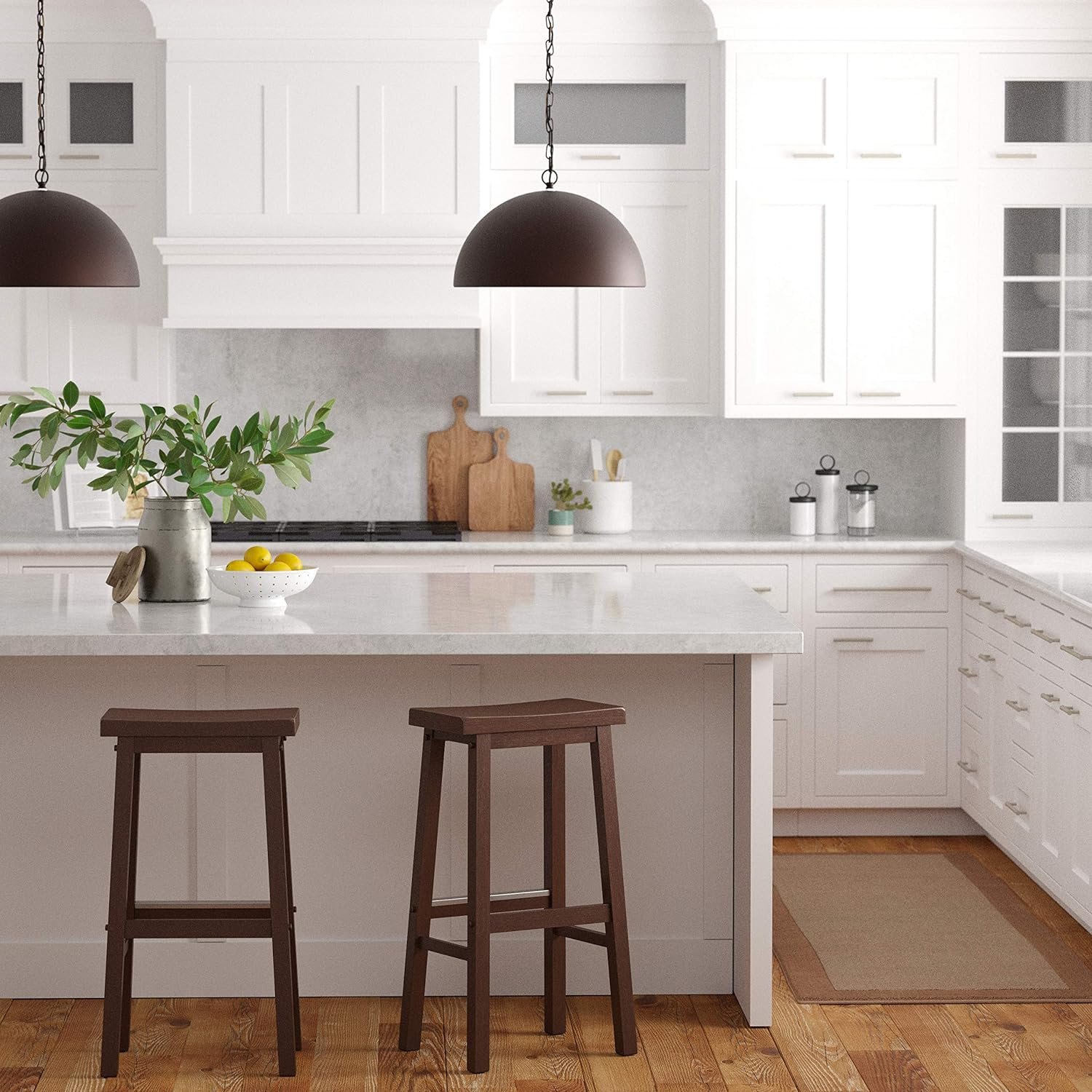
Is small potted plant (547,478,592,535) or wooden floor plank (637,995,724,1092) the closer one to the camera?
wooden floor plank (637,995,724,1092)

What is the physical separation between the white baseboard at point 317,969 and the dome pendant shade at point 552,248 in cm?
152

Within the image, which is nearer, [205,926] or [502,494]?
[205,926]

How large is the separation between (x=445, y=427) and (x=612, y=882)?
2742mm

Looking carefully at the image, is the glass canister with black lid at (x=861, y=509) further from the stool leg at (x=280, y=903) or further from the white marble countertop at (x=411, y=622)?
the stool leg at (x=280, y=903)

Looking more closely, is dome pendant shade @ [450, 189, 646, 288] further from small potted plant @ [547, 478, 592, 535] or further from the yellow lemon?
small potted plant @ [547, 478, 592, 535]

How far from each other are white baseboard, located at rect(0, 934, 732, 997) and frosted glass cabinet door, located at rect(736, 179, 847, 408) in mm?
2221

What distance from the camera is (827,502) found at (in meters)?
5.21

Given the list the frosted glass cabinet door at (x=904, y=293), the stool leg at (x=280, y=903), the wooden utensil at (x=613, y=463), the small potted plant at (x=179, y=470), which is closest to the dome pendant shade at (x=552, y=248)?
the small potted plant at (x=179, y=470)

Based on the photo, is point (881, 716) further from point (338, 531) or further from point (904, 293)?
point (338, 531)

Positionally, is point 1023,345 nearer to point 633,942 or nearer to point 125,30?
point 633,942

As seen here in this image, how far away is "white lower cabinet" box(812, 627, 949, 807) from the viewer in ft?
15.8

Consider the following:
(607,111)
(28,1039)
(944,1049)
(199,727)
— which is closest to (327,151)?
(607,111)

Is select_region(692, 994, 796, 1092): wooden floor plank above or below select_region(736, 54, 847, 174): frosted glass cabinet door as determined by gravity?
below

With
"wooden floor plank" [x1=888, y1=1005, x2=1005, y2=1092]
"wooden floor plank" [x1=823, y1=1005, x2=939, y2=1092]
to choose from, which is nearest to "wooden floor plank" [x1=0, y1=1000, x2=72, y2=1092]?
"wooden floor plank" [x1=823, y1=1005, x2=939, y2=1092]
